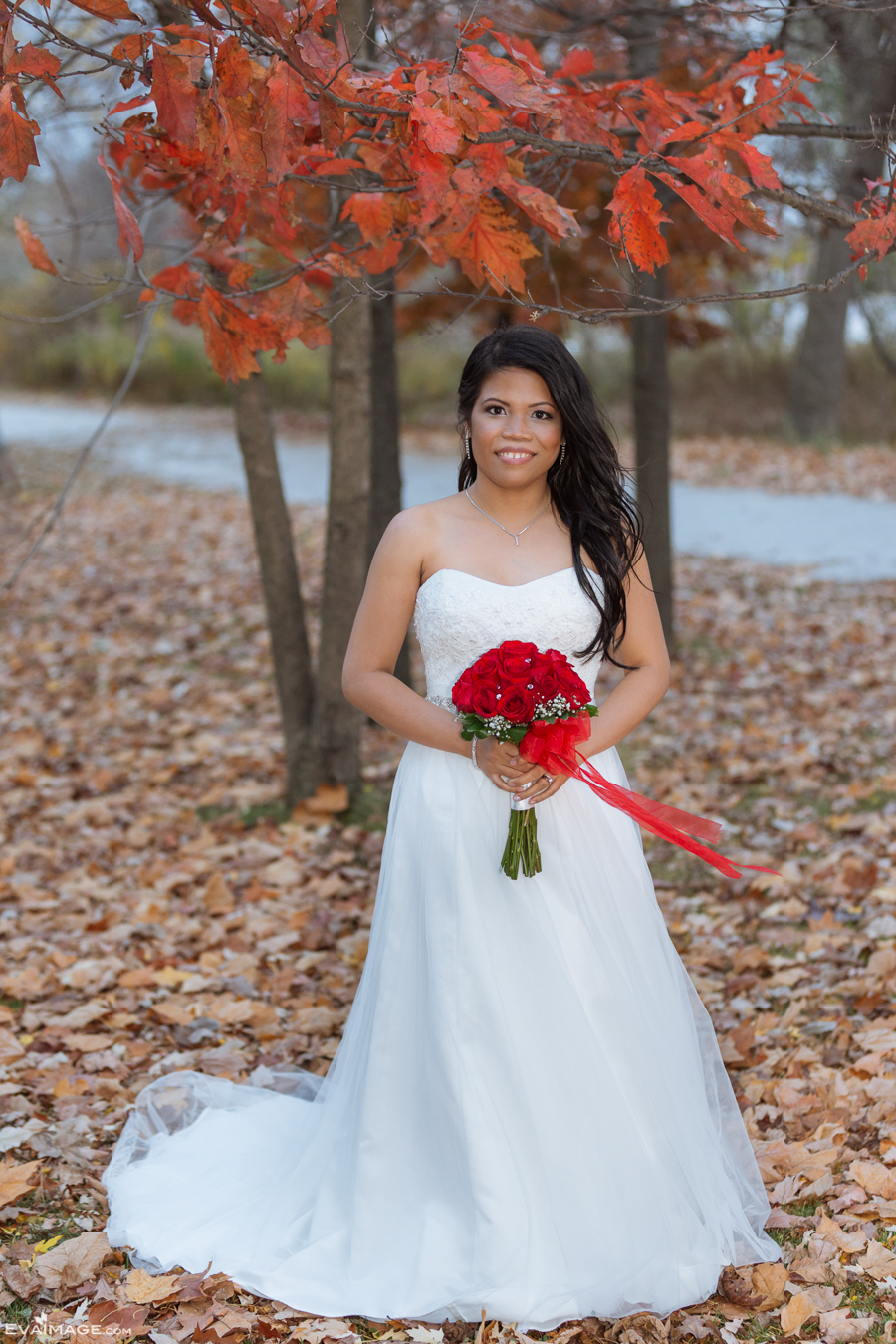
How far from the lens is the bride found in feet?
9.29

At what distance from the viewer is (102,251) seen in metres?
21.5

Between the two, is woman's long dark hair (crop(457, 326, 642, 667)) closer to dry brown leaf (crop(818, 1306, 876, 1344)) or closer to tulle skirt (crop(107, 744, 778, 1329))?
tulle skirt (crop(107, 744, 778, 1329))

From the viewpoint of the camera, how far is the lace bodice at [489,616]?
2.97 m

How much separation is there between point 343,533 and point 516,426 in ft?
9.04

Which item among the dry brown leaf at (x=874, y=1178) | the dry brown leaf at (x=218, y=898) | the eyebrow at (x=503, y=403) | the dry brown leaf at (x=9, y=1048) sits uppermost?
the eyebrow at (x=503, y=403)

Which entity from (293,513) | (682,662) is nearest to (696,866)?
(682,662)

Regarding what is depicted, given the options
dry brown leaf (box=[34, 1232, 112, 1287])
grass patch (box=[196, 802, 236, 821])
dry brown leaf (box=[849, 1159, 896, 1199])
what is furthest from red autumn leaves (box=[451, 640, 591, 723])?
grass patch (box=[196, 802, 236, 821])

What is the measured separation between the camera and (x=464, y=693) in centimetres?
272

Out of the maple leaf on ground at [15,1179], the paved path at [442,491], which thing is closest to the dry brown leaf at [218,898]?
the maple leaf on ground at [15,1179]

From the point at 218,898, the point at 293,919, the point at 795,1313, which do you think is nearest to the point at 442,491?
the point at 218,898

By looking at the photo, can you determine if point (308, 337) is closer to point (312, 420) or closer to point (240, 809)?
point (240, 809)

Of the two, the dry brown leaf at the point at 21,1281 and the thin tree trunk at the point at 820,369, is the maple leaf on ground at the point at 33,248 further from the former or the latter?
the thin tree trunk at the point at 820,369

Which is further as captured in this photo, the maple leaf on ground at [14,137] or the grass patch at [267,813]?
the grass patch at [267,813]

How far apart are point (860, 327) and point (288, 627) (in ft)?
56.1
